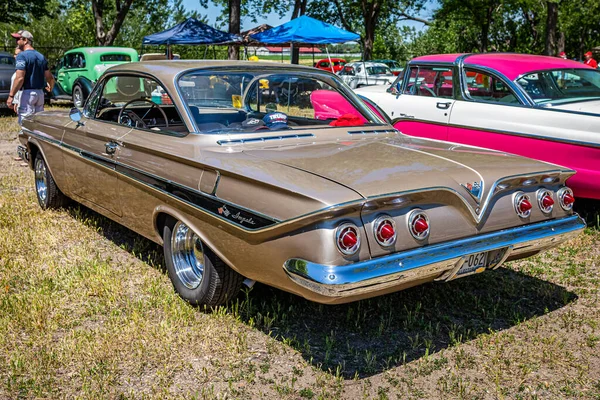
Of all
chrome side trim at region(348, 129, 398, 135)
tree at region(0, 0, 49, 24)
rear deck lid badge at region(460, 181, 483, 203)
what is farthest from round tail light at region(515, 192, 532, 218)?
tree at region(0, 0, 49, 24)

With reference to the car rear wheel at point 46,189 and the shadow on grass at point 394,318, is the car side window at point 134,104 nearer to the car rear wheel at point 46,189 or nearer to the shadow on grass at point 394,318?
the car rear wheel at point 46,189

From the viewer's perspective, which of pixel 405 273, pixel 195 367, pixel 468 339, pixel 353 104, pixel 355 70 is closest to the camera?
pixel 405 273

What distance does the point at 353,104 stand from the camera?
16.2ft

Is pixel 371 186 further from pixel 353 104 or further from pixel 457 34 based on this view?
pixel 457 34

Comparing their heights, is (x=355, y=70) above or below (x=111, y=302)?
above

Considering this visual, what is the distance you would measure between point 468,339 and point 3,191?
5640 mm

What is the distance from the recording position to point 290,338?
3.74 metres

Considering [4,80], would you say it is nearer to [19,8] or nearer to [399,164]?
[19,8]

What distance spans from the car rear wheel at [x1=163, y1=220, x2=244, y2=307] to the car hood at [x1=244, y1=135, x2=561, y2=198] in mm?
668

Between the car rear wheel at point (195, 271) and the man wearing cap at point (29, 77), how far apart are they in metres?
5.63

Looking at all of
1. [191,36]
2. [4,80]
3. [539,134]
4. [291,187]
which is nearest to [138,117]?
[291,187]

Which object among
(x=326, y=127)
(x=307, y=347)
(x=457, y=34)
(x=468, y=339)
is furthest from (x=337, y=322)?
(x=457, y=34)

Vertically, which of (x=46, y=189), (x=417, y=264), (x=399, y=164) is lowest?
(x=46, y=189)

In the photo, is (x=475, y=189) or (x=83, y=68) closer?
(x=475, y=189)
